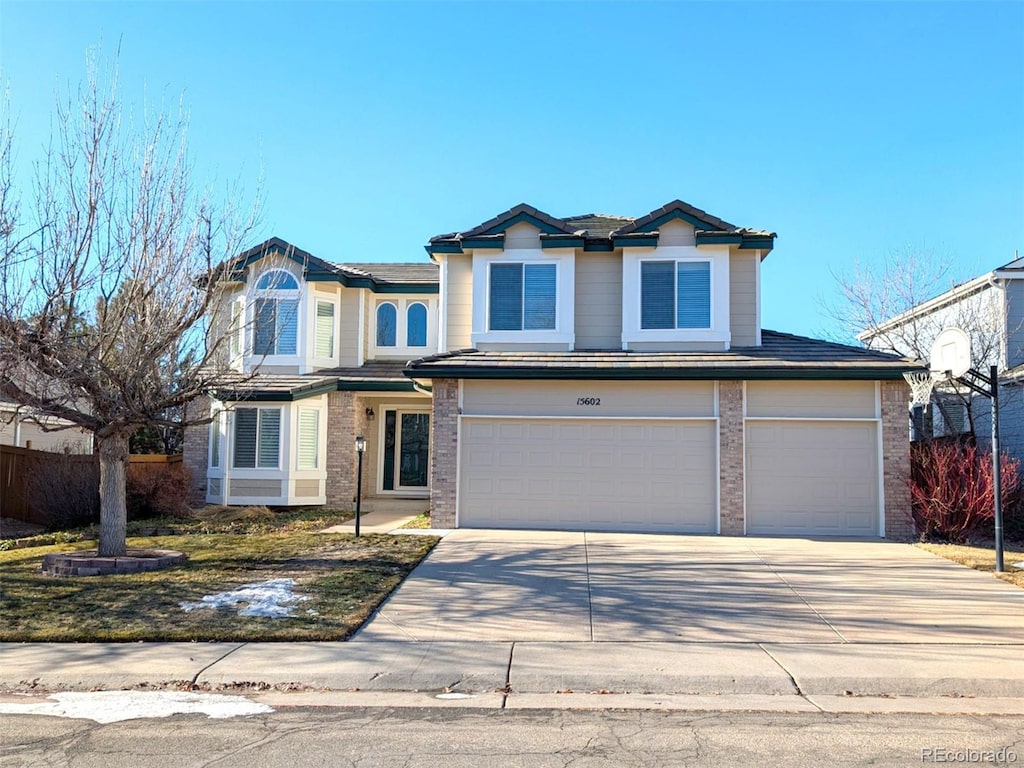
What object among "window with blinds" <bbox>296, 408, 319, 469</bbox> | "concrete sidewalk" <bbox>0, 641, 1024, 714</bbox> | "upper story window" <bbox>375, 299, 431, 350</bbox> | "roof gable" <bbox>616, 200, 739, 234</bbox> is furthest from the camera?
"upper story window" <bbox>375, 299, 431, 350</bbox>

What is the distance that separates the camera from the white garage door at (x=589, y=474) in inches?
575

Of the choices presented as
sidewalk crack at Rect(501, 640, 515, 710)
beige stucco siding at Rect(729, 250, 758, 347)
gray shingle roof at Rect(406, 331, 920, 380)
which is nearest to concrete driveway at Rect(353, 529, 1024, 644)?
sidewalk crack at Rect(501, 640, 515, 710)

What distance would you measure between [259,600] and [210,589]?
95 centimetres

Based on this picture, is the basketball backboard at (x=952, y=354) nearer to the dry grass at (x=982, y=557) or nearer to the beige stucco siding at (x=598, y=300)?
the dry grass at (x=982, y=557)

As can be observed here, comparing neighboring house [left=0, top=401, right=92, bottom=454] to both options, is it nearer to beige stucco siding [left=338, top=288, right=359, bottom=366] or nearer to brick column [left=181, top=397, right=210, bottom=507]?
Result: brick column [left=181, top=397, right=210, bottom=507]

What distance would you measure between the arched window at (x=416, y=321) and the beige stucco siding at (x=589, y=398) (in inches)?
244

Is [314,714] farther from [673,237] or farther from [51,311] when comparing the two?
[673,237]

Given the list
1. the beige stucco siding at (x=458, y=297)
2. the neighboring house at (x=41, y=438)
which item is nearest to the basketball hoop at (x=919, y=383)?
the beige stucco siding at (x=458, y=297)

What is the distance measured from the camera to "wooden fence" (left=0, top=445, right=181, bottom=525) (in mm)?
16297

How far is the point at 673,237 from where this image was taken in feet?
53.8

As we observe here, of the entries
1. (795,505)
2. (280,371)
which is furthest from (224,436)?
(795,505)

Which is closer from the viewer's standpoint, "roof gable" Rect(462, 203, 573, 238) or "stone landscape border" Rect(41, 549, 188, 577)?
"stone landscape border" Rect(41, 549, 188, 577)

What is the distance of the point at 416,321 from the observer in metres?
20.9

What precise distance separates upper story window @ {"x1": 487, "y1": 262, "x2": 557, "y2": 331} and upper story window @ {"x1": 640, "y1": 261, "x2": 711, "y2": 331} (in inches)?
75.4
